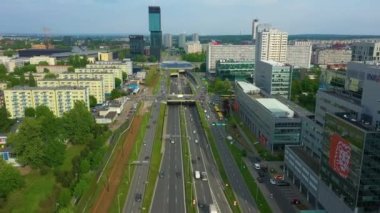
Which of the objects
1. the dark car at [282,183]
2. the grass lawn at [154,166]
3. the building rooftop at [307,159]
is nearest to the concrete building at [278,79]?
the grass lawn at [154,166]

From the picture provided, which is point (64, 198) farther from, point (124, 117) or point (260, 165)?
point (124, 117)

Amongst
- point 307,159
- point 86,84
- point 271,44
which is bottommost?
point 307,159

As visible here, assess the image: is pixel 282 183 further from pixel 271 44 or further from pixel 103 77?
pixel 271 44

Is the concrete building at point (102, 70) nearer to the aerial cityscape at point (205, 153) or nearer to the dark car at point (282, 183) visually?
the aerial cityscape at point (205, 153)

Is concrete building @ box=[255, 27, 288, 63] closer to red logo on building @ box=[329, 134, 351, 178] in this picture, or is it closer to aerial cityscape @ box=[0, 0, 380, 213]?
aerial cityscape @ box=[0, 0, 380, 213]

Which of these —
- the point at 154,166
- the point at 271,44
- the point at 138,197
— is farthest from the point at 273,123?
the point at 271,44

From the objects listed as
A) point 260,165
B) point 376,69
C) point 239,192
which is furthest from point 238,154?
point 376,69

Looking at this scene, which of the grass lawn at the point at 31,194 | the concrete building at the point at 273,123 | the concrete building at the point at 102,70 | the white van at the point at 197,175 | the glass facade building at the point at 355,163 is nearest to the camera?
the glass facade building at the point at 355,163
